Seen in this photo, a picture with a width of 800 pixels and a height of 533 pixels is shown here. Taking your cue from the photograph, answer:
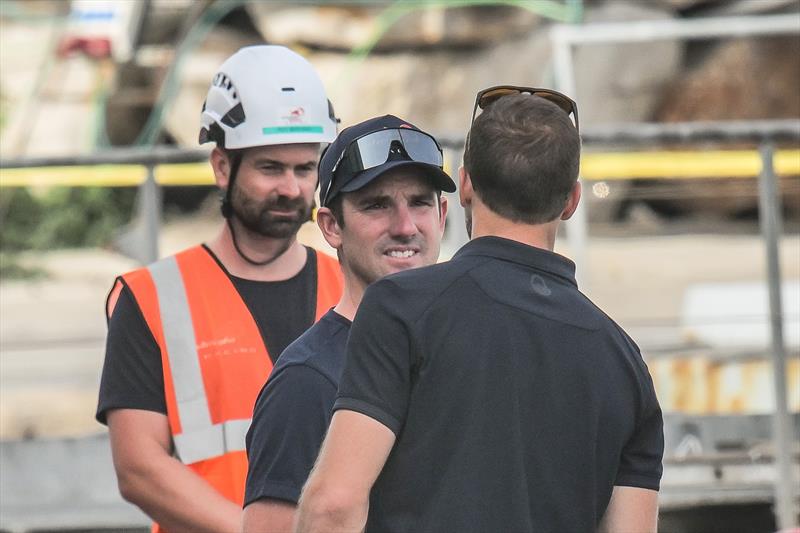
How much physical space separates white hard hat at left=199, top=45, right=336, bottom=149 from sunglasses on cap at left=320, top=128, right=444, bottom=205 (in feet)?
2.96

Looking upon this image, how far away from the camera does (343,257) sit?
2.63 metres

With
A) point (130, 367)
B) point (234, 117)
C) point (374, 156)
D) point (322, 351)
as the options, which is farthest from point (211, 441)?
point (374, 156)

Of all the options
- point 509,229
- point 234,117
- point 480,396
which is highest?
point 234,117

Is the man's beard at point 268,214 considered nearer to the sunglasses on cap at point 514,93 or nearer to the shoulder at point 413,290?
the sunglasses on cap at point 514,93

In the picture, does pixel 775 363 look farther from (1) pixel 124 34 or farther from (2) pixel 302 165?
(1) pixel 124 34

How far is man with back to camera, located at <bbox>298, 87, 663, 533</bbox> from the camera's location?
211cm

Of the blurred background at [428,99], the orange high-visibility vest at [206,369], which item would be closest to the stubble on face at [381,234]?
the orange high-visibility vest at [206,369]

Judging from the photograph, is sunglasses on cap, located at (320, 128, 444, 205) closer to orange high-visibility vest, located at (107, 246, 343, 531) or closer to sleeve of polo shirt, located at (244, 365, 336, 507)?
sleeve of polo shirt, located at (244, 365, 336, 507)

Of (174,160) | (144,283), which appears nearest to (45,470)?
(174,160)

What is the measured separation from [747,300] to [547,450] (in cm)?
716

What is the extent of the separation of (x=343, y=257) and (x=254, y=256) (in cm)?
90

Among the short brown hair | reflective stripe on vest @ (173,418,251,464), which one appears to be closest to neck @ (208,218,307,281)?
reflective stripe on vest @ (173,418,251,464)

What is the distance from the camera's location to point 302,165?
3541mm

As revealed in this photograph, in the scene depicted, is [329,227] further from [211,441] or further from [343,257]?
[211,441]
